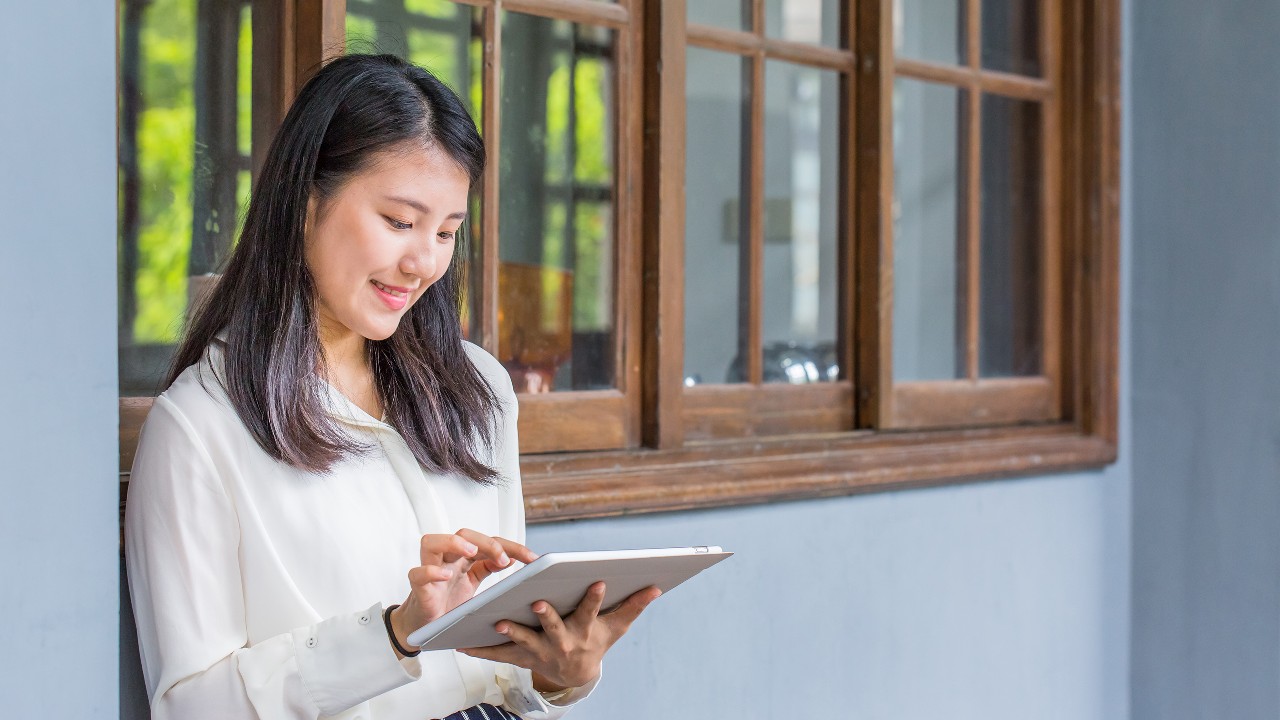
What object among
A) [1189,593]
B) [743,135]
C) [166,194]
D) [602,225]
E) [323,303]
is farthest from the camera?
[1189,593]

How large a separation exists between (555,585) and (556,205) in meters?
1.00

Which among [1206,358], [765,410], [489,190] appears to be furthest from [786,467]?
[1206,358]

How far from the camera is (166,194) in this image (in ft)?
5.66

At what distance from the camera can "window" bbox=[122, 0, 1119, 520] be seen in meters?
2.06

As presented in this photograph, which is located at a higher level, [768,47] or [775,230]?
[768,47]

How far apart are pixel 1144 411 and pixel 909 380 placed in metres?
0.69

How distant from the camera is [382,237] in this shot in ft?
4.68

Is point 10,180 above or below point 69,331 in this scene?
above

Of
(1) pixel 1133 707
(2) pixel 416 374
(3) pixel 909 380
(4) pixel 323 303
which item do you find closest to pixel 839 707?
(3) pixel 909 380

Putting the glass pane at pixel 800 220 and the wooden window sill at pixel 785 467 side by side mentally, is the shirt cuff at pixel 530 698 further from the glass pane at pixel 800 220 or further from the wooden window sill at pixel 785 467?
the glass pane at pixel 800 220

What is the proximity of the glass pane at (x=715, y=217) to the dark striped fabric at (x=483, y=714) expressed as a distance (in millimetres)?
921

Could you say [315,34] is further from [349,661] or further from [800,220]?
[800,220]

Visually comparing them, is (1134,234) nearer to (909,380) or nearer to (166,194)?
(909,380)

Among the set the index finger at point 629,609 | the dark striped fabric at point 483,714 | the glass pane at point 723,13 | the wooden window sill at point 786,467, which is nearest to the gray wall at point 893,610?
the wooden window sill at point 786,467
